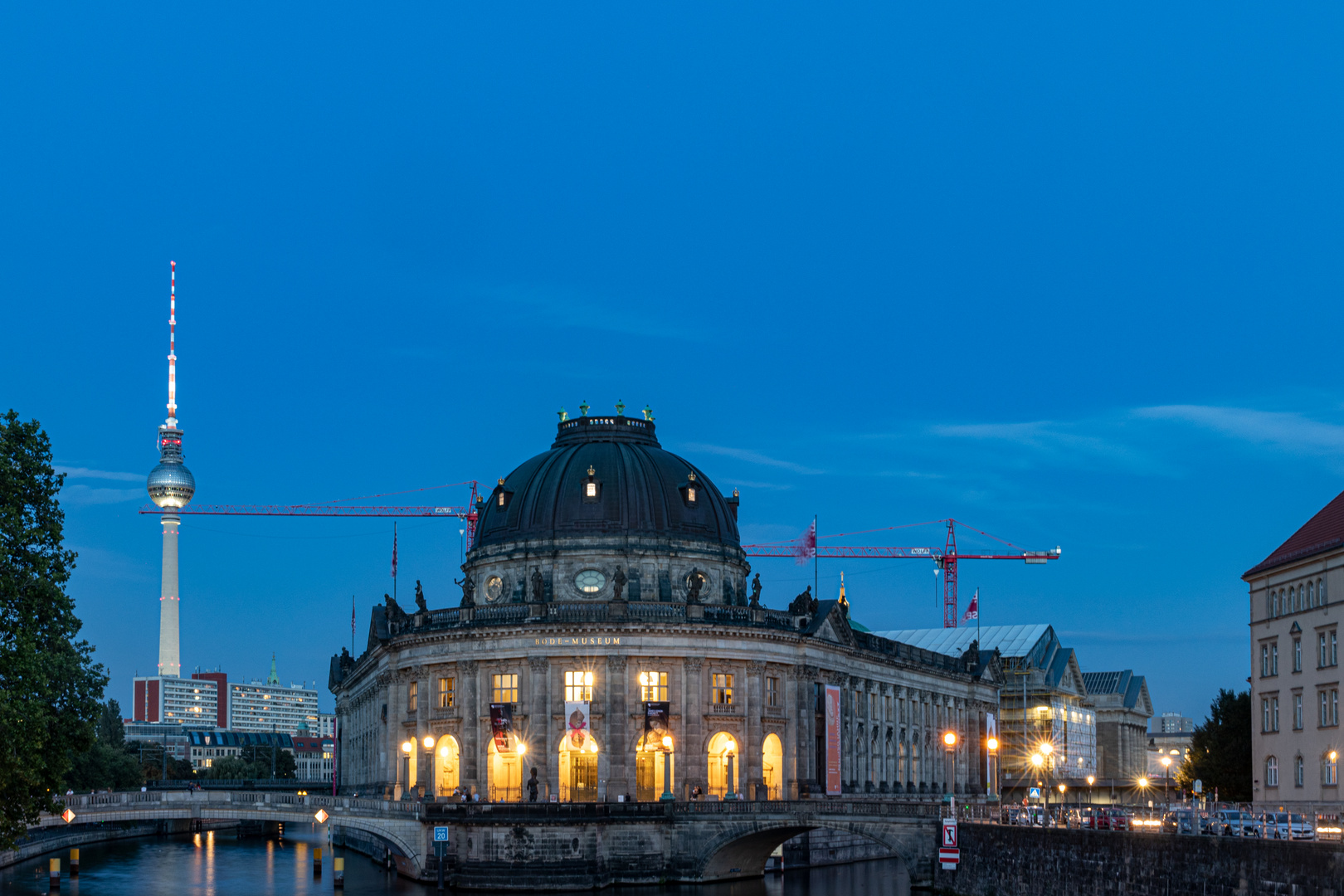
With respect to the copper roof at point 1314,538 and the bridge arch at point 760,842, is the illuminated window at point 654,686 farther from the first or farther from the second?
the copper roof at point 1314,538

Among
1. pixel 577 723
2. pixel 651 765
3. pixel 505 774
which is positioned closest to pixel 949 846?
pixel 651 765

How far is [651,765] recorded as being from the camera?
101750mm

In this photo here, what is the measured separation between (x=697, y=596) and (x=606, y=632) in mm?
9164

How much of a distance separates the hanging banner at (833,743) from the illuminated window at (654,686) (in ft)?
45.2

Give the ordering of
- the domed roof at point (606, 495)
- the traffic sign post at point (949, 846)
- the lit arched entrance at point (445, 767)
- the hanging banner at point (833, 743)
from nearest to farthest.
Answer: the traffic sign post at point (949, 846) < the lit arched entrance at point (445, 767) < the hanging banner at point (833, 743) < the domed roof at point (606, 495)

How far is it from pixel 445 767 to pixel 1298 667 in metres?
51.8

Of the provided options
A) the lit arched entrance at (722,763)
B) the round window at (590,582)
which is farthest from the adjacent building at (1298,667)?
the round window at (590,582)

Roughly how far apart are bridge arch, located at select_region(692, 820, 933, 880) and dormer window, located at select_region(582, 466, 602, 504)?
27.3 meters

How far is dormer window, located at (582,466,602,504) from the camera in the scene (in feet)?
367

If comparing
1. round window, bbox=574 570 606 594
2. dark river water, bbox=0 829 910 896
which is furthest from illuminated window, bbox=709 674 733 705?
round window, bbox=574 570 606 594

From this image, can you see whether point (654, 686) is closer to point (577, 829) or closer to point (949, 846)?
point (577, 829)

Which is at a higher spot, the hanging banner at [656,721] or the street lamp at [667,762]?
the hanging banner at [656,721]

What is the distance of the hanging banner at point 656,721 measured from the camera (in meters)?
97.9

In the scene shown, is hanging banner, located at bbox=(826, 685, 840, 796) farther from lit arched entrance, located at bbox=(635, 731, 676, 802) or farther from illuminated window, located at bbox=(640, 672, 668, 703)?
illuminated window, located at bbox=(640, 672, 668, 703)
